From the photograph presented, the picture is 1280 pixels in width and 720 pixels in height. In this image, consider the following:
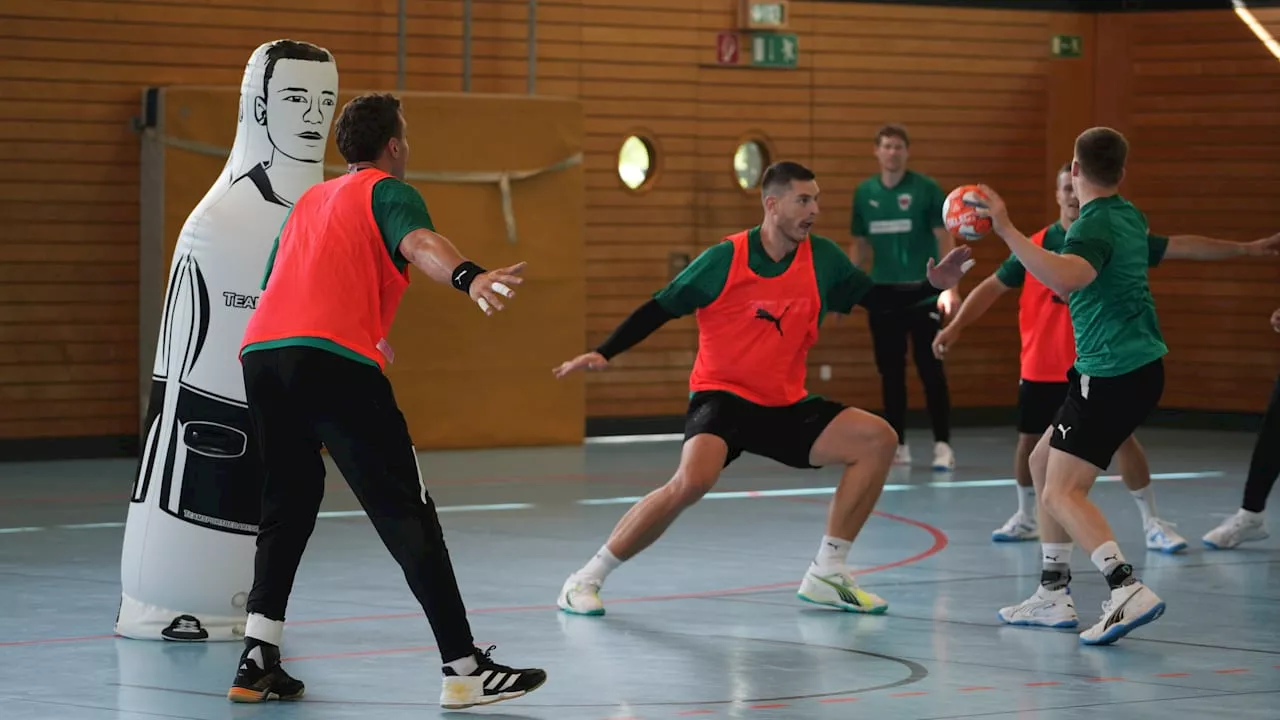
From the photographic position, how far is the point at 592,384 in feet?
48.8

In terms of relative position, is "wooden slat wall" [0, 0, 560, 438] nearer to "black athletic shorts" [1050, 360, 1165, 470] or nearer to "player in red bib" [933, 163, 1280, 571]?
"player in red bib" [933, 163, 1280, 571]

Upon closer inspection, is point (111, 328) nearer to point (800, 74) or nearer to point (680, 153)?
point (680, 153)

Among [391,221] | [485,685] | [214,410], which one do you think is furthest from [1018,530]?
[391,221]

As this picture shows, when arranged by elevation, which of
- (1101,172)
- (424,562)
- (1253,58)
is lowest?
(424,562)

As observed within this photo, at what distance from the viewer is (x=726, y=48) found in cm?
1516

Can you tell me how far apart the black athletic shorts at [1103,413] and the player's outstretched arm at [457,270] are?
250 cm

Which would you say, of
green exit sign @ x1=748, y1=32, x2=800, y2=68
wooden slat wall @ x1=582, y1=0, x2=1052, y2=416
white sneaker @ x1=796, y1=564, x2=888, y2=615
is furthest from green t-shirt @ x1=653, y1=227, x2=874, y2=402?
green exit sign @ x1=748, y1=32, x2=800, y2=68

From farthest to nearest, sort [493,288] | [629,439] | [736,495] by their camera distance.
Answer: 1. [629,439]
2. [736,495]
3. [493,288]

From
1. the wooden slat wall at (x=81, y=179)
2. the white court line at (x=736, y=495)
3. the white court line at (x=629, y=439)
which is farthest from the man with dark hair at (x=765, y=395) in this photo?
the white court line at (x=629, y=439)

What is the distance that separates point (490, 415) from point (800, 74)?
3831 mm

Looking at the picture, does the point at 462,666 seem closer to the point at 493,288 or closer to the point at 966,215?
the point at 493,288

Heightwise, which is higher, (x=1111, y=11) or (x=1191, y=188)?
(x=1111, y=11)

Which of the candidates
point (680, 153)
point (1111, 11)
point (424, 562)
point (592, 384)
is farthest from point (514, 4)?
point (424, 562)

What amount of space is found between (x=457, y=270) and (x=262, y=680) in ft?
4.63
